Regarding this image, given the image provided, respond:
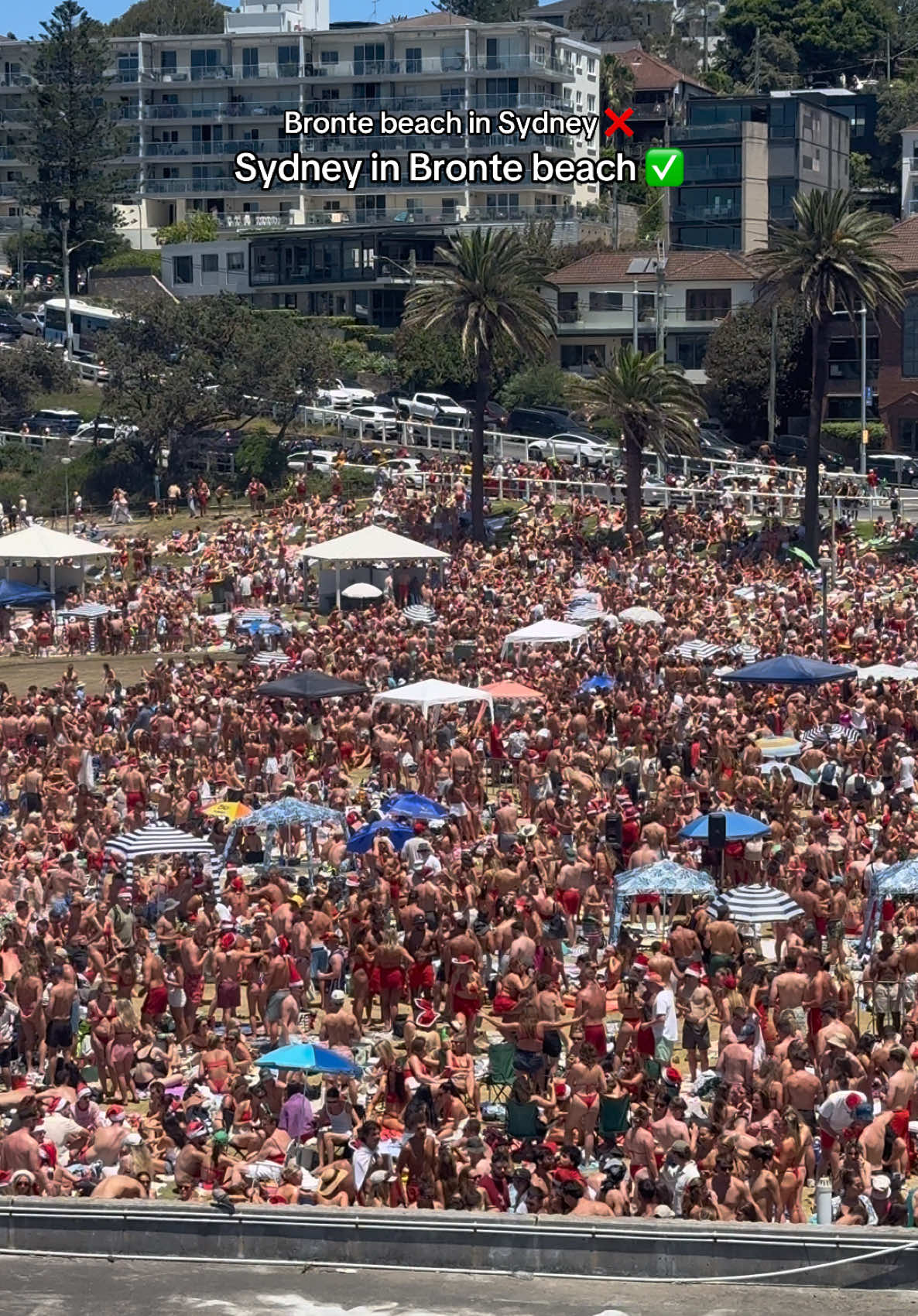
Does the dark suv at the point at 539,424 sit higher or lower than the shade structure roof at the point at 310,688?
higher

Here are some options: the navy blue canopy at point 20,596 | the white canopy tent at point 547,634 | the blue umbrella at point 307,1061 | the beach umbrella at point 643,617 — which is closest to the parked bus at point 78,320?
the navy blue canopy at point 20,596

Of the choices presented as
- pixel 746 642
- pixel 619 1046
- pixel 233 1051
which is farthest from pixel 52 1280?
pixel 746 642

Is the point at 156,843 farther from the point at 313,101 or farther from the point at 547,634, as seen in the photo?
the point at 313,101

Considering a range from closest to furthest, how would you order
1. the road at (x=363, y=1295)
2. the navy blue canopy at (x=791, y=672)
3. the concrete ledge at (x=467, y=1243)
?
the road at (x=363, y=1295) → the concrete ledge at (x=467, y=1243) → the navy blue canopy at (x=791, y=672)

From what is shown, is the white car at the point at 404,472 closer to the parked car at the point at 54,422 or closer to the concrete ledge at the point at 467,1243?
the parked car at the point at 54,422

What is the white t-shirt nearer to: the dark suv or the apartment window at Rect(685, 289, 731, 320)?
the dark suv

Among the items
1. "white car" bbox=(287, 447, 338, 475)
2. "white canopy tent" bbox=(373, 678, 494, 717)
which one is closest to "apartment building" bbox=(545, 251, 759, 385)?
"white car" bbox=(287, 447, 338, 475)
